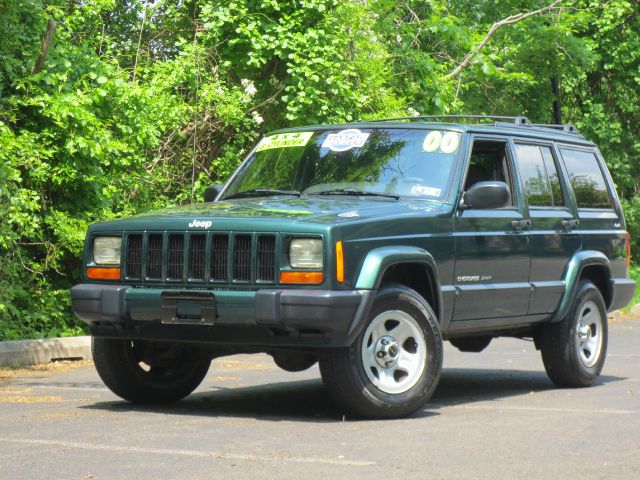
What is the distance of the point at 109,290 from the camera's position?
798cm

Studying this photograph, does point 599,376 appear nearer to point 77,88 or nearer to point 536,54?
point 77,88

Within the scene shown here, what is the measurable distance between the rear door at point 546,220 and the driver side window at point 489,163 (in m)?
0.14

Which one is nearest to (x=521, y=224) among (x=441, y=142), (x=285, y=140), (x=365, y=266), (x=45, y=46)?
(x=441, y=142)

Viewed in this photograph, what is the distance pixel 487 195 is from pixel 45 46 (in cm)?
582

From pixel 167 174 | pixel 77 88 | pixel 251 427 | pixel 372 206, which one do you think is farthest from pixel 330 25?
pixel 251 427

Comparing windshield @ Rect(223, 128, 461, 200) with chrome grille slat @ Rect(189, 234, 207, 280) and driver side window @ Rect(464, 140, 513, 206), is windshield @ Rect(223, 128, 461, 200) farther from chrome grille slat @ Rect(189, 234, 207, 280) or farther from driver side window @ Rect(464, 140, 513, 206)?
chrome grille slat @ Rect(189, 234, 207, 280)

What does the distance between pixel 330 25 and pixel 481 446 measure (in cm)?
1025

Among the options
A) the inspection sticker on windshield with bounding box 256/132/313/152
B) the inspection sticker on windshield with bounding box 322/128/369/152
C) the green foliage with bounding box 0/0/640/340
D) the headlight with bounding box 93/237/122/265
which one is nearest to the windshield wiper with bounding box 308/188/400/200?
the inspection sticker on windshield with bounding box 322/128/369/152

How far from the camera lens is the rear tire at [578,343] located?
31.7ft

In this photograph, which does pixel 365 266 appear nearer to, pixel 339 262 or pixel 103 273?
pixel 339 262

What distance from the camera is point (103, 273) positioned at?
8211mm

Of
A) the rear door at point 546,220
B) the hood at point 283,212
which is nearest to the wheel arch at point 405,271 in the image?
the hood at point 283,212

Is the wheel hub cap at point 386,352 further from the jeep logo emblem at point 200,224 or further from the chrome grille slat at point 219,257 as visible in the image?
the jeep logo emblem at point 200,224

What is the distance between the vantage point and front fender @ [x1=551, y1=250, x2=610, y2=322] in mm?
9562
